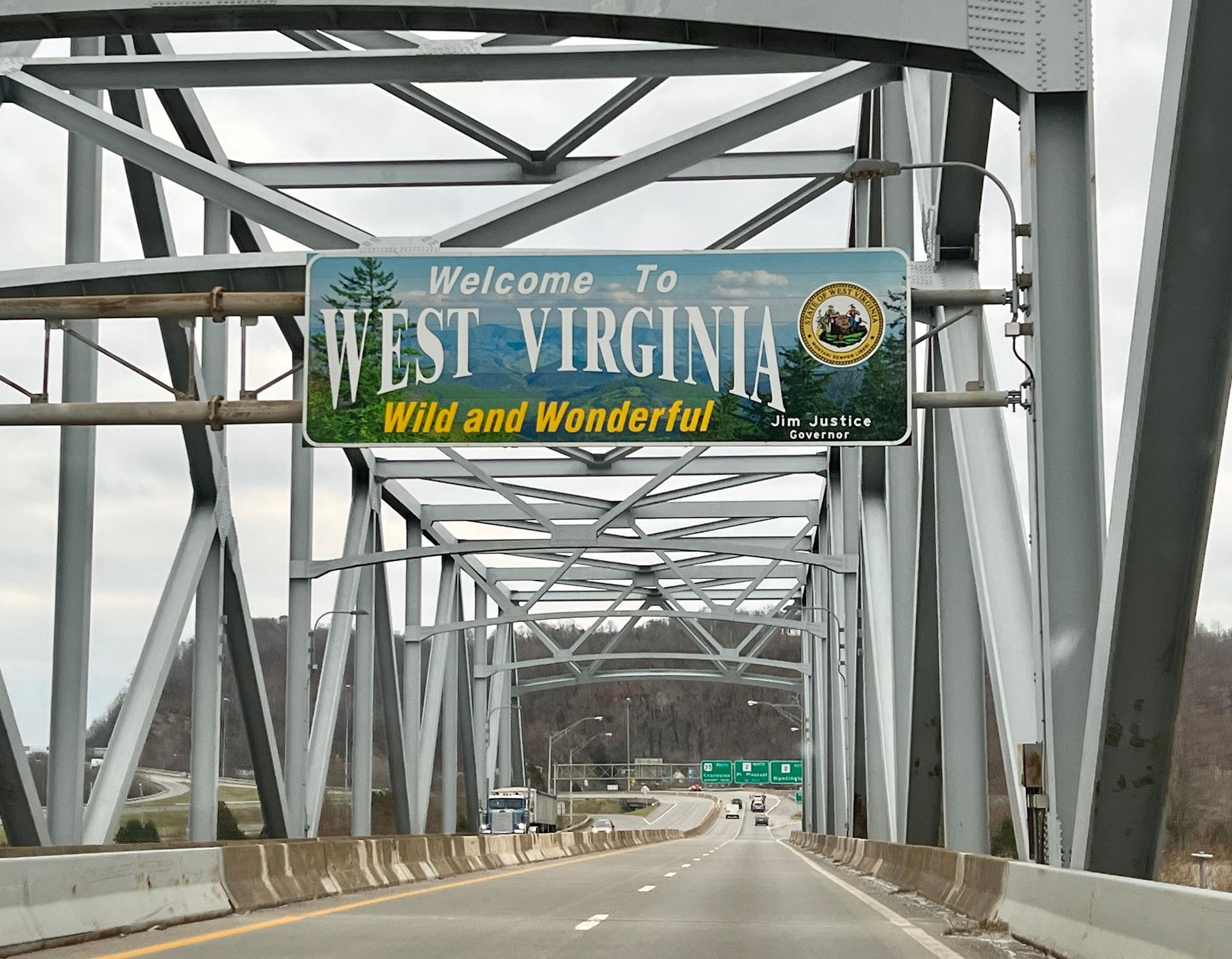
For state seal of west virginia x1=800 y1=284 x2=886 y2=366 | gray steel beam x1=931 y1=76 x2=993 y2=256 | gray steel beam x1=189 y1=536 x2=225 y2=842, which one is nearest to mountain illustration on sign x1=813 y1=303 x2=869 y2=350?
state seal of west virginia x1=800 y1=284 x2=886 y2=366

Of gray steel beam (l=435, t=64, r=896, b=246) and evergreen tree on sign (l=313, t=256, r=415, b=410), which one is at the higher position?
gray steel beam (l=435, t=64, r=896, b=246)

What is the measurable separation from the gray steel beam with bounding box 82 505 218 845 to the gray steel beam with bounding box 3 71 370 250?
6862mm

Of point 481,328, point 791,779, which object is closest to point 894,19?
point 481,328

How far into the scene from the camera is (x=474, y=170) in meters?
25.3

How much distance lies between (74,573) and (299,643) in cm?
1538

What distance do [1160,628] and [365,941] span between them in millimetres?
5472

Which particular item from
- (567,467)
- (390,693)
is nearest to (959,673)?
(567,467)

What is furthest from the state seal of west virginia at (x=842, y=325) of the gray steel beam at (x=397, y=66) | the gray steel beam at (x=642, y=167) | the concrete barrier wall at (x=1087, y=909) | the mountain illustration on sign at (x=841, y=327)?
the concrete barrier wall at (x=1087, y=909)

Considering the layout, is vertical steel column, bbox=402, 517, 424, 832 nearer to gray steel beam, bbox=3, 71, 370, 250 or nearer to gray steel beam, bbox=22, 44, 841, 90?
gray steel beam, bbox=22, 44, 841, 90

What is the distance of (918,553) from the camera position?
1867 cm

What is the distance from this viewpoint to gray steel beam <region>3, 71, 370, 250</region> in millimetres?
15805

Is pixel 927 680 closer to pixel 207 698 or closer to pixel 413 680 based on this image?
pixel 207 698

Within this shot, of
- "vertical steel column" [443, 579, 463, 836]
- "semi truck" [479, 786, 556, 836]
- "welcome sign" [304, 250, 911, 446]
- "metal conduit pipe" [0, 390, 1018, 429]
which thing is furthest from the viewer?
"semi truck" [479, 786, 556, 836]

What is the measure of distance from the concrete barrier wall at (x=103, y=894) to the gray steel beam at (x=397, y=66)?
8830mm
